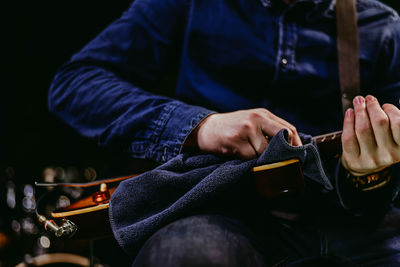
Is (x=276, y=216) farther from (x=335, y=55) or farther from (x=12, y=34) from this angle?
(x=12, y=34)

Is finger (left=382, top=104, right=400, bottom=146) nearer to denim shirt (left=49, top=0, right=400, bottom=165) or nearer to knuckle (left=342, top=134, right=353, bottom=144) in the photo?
knuckle (left=342, top=134, right=353, bottom=144)

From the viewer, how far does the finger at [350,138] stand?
0.52m

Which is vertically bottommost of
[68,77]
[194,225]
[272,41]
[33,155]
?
[33,155]

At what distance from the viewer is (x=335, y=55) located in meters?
0.73

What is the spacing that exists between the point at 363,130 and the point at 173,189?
0.34 m

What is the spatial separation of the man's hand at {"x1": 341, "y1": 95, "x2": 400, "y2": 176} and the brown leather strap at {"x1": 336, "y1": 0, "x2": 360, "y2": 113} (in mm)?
185

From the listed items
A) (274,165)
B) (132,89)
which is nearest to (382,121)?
(274,165)

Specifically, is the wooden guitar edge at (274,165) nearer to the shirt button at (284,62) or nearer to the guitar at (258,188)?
the guitar at (258,188)

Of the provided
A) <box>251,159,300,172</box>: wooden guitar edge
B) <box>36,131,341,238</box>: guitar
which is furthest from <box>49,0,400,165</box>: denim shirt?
<box>251,159,300,172</box>: wooden guitar edge

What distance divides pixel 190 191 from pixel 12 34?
144cm

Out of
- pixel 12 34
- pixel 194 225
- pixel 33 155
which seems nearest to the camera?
pixel 194 225

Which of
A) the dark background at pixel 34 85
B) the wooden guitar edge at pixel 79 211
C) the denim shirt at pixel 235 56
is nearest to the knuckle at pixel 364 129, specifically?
the denim shirt at pixel 235 56

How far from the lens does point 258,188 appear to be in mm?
468

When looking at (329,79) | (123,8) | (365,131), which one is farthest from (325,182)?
(123,8)
